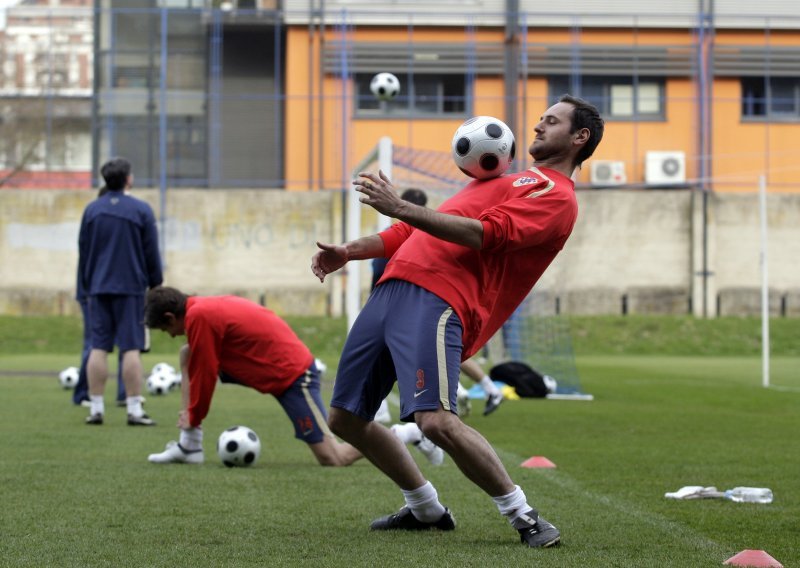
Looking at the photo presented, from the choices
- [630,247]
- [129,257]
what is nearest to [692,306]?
[630,247]

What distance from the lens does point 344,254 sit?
5.55 m

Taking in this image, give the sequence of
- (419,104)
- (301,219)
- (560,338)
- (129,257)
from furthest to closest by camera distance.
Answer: (419,104)
(301,219)
(560,338)
(129,257)

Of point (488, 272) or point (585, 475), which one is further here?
point (585, 475)

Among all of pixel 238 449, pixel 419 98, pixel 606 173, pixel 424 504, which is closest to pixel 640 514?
pixel 424 504

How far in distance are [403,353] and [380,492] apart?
2.04 meters

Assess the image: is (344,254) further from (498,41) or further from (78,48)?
(78,48)

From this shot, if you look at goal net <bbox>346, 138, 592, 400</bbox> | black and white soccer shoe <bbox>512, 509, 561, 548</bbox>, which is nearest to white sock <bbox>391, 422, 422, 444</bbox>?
black and white soccer shoe <bbox>512, 509, 561, 548</bbox>

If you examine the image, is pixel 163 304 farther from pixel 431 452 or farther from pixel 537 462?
pixel 537 462

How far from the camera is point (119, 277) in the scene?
36.1 feet

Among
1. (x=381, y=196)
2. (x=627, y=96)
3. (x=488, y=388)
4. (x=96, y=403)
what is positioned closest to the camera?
(x=381, y=196)

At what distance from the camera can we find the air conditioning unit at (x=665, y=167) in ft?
120

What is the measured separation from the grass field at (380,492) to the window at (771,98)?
24786 millimetres

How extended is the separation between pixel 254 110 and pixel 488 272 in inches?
1329

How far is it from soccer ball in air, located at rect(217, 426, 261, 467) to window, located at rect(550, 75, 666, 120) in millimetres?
30747
